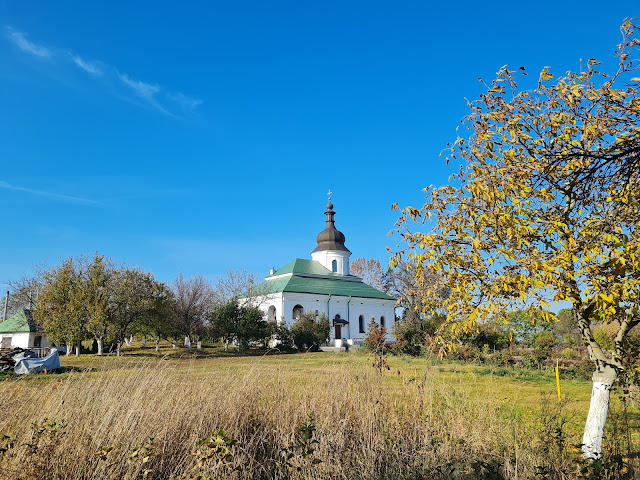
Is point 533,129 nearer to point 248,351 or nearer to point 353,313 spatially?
point 248,351

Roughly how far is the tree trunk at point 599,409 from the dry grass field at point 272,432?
0.81 ft

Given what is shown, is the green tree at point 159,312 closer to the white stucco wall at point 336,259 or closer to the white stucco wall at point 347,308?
the white stucco wall at point 347,308

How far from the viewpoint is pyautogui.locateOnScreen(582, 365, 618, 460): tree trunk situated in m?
5.53

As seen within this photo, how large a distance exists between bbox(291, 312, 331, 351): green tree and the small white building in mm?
20633

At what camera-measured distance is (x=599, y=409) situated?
18.4ft

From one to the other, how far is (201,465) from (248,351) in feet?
99.0

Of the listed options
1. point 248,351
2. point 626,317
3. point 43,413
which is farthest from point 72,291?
point 626,317

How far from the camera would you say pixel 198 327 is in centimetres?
3547

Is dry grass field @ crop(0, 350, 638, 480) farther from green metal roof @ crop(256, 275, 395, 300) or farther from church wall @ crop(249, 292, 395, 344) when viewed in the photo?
green metal roof @ crop(256, 275, 395, 300)

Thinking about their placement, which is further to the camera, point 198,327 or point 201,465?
point 198,327

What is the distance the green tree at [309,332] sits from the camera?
36.6 m

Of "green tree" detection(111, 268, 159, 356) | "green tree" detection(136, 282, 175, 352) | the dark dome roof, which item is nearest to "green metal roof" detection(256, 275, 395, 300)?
the dark dome roof

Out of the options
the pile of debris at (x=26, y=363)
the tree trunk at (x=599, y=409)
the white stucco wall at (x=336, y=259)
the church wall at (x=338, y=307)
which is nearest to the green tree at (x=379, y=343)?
the tree trunk at (x=599, y=409)

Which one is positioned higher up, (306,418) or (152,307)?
(152,307)
